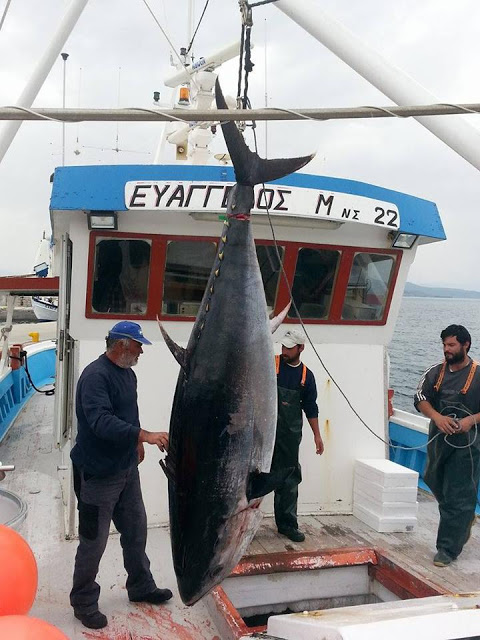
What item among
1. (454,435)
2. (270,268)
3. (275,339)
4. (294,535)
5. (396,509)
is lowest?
(294,535)

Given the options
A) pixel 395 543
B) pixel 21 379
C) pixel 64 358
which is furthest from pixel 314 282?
pixel 21 379

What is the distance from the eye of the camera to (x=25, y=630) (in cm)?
197

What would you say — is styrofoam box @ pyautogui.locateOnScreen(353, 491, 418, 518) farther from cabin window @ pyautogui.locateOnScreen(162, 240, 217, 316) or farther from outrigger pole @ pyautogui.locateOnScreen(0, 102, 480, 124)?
outrigger pole @ pyautogui.locateOnScreen(0, 102, 480, 124)

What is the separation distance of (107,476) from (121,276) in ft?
6.16

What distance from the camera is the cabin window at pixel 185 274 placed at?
483 centimetres

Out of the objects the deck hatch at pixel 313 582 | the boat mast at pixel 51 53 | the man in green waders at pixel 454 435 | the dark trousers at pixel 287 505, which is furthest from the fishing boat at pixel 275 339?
the boat mast at pixel 51 53

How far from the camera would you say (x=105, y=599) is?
3689 millimetres

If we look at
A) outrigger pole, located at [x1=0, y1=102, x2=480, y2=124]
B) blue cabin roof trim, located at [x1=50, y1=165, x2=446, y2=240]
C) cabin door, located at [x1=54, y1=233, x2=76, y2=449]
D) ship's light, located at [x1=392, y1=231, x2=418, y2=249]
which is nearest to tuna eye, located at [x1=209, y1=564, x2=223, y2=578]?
outrigger pole, located at [x1=0, y1=102, x2=480, y2=124]

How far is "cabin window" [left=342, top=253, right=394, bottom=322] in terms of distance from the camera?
5.28m

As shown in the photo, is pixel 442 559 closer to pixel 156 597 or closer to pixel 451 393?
pixel 451 393

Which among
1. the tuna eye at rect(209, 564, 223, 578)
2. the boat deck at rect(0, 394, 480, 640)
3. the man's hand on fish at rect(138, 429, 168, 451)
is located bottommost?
the boat deck at rect(0, 394, 480, 640)

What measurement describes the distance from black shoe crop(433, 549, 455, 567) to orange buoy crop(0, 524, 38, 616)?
2.80 meters

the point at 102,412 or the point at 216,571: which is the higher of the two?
the point at 102,412

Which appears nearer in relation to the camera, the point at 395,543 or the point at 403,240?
the point at 395,543
